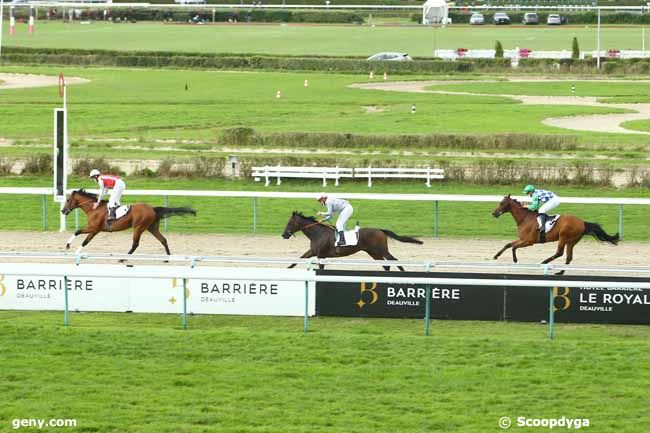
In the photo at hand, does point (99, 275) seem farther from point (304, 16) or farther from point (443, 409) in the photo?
point (304, 16)

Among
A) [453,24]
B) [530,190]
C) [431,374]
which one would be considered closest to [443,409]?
[431,374]

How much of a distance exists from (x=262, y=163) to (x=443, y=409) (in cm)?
1676

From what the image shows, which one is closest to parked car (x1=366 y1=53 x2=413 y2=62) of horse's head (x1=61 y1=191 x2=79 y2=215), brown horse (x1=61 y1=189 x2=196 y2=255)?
horse's head (x1=61 y1=191 x2=79 y2=215)

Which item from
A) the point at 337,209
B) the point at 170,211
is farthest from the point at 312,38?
the point at 337,209

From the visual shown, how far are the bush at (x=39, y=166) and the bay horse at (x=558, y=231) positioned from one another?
11.9 m

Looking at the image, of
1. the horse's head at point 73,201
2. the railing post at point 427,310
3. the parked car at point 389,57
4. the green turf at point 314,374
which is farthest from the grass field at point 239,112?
the railing post at point 427,310

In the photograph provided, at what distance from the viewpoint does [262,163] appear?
28.0 meters

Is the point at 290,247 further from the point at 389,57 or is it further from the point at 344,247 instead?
the point at 389,57

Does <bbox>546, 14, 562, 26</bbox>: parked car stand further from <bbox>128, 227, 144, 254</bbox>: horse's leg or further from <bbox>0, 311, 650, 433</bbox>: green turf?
<bbox>0, 311, 650, 433</bbox>: green turf

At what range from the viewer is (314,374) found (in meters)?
12.8

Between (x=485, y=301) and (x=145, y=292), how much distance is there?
389 centimetres

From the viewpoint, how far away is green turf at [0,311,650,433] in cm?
1144

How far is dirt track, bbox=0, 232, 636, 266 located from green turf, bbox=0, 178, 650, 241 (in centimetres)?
67

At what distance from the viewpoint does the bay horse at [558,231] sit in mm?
18344
